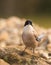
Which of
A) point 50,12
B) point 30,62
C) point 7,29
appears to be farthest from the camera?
point 50,12

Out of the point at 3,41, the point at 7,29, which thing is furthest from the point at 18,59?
the point at 7,29

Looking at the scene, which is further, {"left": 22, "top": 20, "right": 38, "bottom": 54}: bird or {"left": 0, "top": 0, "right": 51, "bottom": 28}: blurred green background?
{"left": 0, "top": 0, "right": 51, "bottom": 28}: blurred green background

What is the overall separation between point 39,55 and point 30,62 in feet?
1.27

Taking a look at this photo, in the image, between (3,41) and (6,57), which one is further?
(3,41)

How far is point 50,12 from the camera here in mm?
17906

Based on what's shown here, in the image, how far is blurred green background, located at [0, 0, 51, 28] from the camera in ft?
57.9

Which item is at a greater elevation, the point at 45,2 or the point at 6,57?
the point at 45,2

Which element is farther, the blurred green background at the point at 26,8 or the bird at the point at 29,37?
the blurred green background at the point at 26,8

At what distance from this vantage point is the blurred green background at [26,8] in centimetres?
1766

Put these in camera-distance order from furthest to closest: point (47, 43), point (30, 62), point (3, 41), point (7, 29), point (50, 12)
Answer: point (50, 12) → point (7, 29) → point (3, 41) → point (47, 43) → point (30, 62)

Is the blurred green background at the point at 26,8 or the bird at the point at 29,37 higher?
the blurred green background at the point at 26,8

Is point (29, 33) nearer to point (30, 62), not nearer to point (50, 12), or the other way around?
point (30, 62)

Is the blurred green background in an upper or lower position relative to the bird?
upper

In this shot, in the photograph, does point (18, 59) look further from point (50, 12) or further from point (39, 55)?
point (50, 12)
